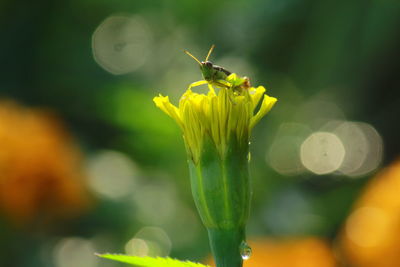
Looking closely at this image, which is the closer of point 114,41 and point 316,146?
point 316,146

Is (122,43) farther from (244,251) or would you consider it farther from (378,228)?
(244,251)

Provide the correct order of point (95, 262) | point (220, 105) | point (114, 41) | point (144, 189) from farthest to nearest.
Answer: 1. point (114, 41)
2. point (144, 189)
3. point (95, 262)
4. point (220, 105)

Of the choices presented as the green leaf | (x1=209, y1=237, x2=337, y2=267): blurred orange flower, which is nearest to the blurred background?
(x1=209, y1=237, x2=337, y2=267): blurred orange flower

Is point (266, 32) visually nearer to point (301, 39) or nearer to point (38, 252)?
point (301, 39)

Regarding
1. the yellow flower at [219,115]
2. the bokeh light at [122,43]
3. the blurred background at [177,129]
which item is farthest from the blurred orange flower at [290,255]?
the bokeh light at [122,43]

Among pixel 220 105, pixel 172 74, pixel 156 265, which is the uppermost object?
pixel 172 74

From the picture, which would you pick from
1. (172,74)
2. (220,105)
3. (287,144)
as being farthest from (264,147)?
(220,105)
